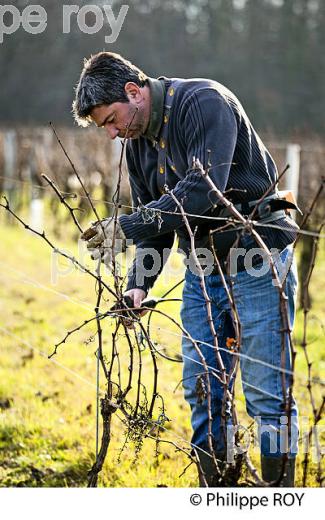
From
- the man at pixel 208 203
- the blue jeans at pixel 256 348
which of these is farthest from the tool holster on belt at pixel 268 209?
the blue jeans at pixel 256 348

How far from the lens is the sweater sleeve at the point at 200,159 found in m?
2.43

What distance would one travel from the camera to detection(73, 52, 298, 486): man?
2.47m

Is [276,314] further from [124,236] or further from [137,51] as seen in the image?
[137,51]

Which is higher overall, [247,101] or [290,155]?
[247,101]

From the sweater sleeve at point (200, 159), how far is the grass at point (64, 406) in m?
0.45

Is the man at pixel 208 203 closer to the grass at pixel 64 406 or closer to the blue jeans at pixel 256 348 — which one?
the blue jeans at pixel 256 348

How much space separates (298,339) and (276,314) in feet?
10.3

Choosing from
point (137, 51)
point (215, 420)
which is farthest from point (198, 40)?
point (215, 420)

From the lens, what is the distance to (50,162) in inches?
526

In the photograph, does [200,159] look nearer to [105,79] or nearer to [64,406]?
[105,79]

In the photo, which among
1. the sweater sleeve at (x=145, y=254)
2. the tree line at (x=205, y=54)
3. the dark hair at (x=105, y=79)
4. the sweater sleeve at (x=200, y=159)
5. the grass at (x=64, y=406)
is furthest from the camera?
the tree line at (x=205, y=54)

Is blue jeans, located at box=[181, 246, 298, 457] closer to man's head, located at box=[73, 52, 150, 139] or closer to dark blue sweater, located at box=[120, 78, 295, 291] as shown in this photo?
dark blue sweater, located at box=[120, 78, 295, 291]

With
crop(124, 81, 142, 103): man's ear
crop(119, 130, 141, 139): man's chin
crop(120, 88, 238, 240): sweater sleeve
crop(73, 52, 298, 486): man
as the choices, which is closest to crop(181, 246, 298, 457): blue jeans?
crop(73, 52, 298, 486): man

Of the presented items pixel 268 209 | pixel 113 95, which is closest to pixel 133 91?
pixel 113 95
